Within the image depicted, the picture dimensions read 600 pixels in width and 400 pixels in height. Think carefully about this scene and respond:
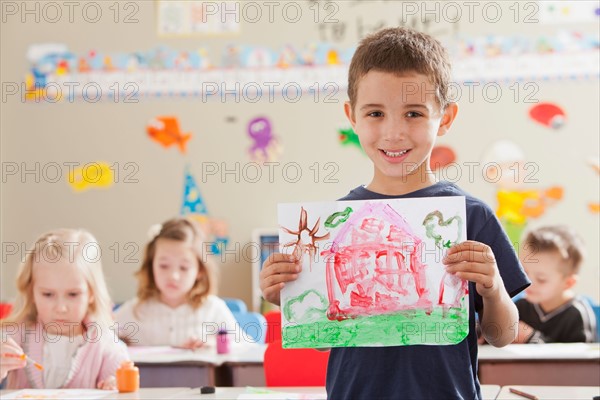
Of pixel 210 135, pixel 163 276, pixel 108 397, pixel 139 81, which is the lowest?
pixel 108 397

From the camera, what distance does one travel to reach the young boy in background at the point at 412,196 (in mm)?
1523

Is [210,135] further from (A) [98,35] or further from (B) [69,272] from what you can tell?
(B) [69,272]

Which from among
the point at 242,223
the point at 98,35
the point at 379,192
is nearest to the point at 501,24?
the point at 242,223

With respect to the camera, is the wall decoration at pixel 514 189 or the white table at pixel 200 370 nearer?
the white table at pixel 200 370

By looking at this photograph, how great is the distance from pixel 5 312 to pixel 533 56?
3.47 m

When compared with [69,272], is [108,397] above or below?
below

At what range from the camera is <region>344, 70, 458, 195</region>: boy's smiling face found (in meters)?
1.59

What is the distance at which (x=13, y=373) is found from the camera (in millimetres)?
2744

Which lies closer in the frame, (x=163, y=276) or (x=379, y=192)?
(x=379, y=192)

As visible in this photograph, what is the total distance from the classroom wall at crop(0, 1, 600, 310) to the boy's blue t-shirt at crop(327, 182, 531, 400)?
362 cm

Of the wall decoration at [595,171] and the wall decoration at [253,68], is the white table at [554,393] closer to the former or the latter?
the wall decoration at [595,171]

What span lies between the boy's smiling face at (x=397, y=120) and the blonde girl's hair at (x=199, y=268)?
2.36 meters

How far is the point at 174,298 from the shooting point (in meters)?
3.85

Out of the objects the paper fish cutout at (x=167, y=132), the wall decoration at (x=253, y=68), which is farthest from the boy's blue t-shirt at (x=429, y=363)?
the paper fish cutout at (x=167, y=132)
